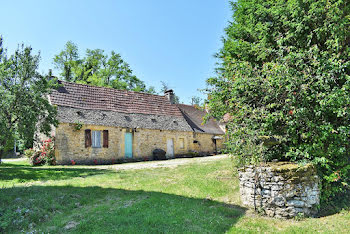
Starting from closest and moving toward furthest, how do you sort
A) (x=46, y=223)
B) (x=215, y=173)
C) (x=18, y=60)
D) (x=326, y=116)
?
(x=46, y=223), (x=326, y=116), (x=215, y=173), (x=18, y=60)

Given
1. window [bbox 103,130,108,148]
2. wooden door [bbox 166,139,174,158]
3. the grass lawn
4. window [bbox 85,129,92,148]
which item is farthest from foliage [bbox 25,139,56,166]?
wooden door [bbox 166,139,174,158]

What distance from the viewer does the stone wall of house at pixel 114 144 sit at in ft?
51.9

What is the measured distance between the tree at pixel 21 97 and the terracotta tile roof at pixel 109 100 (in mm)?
4422

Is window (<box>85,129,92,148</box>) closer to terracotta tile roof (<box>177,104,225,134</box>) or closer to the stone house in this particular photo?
the stone house

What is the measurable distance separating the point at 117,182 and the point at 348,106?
765 cm

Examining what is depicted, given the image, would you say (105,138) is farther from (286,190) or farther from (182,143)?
(286,190)

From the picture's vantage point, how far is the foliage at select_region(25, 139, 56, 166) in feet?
50.3

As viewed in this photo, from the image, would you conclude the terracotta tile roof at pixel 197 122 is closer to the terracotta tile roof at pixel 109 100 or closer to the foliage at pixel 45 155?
the terracotta tile roof at pixel 109 100

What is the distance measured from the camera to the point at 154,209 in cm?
621

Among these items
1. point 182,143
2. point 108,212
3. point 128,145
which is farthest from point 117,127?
point 108,212

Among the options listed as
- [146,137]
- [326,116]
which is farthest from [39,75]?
[326,116]

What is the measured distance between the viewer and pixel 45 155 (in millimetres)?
15391

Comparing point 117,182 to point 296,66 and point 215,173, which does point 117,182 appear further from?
point 296,66

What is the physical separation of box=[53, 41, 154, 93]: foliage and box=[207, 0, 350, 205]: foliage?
24.7 metres
